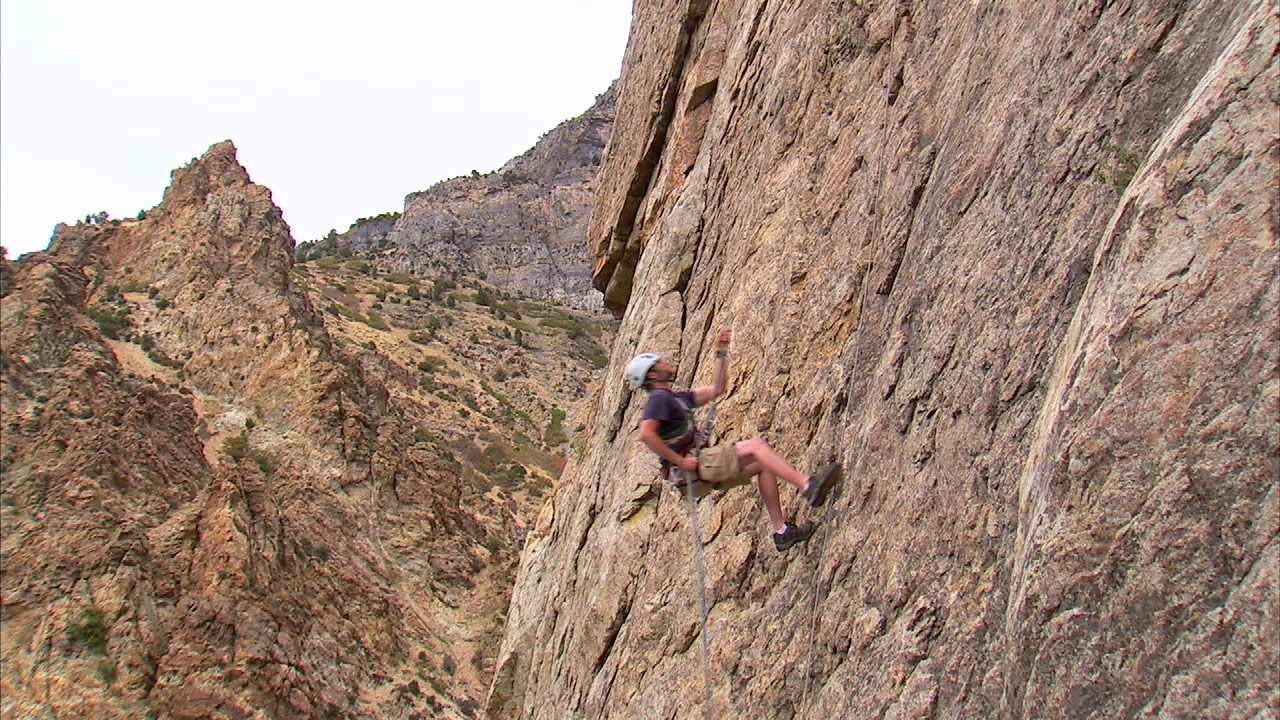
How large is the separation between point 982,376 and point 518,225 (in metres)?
83.8

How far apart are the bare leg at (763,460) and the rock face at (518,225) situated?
66.4 metres

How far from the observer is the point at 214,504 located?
21.8m

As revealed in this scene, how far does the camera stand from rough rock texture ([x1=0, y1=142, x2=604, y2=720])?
18281mm

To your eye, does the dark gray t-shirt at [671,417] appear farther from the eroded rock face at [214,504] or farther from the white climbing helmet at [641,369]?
the eroded rock face at [214,504]

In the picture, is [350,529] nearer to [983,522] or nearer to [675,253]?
[675,253]

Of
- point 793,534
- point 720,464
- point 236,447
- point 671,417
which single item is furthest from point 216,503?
point 793,534

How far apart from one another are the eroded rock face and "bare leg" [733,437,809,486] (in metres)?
15.6

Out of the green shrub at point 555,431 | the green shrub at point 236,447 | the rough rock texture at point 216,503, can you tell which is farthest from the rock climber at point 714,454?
the green shrub at point 555,431

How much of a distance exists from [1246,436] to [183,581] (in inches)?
820

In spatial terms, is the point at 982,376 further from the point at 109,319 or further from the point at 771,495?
the point at 109,319

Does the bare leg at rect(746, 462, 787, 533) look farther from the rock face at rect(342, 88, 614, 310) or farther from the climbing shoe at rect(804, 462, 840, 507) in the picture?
the rock face at rect(342, 88, 614, 310)

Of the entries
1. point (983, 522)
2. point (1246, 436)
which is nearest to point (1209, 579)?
point (1246, 436)

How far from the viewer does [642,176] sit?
16203 millimetres

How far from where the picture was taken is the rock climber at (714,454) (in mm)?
7057
